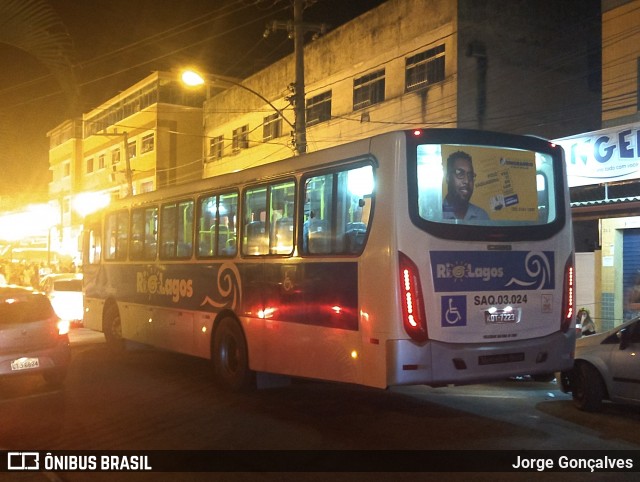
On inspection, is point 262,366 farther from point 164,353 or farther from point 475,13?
point 475,13

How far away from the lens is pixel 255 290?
9.91 meters

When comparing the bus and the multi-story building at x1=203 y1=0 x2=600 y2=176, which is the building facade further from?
the bus

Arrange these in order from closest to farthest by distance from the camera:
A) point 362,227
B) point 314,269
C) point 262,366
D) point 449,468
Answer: point 449,468 < point 362,227 < point 314,269 < point 262,366

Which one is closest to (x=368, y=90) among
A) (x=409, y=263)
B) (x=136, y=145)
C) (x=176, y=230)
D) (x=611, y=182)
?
(x=611, y=182)

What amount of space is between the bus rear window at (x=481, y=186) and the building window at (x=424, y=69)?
13371 mm

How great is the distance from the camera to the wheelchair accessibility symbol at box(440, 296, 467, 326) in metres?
7.39

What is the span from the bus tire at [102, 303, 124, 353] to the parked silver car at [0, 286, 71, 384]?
4.12 metres

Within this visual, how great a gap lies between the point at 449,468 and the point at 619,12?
1365 centimetres

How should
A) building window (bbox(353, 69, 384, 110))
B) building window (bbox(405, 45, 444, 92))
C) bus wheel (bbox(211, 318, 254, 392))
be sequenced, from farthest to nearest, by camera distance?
building window (bbox(353, 69, 384, 110)) < building window (bbox(405, 45, 444, 92)) < bus wheel (bbox(211, 318, 254, 392))

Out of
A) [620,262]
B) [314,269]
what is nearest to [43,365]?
[314,269]

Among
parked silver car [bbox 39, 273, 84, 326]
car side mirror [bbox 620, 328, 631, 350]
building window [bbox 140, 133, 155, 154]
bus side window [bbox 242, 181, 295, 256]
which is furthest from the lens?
building window [bbox 140, 133, 155, 154]

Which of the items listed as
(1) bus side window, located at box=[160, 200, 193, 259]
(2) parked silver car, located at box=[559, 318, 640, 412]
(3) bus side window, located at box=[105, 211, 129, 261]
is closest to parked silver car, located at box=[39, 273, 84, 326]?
(3) bus side window, located at box=[105, 211, 129, 261]

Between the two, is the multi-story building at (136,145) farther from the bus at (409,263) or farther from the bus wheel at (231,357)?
the bus at (409,263)

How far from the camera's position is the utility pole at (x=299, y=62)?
18.7 meters
